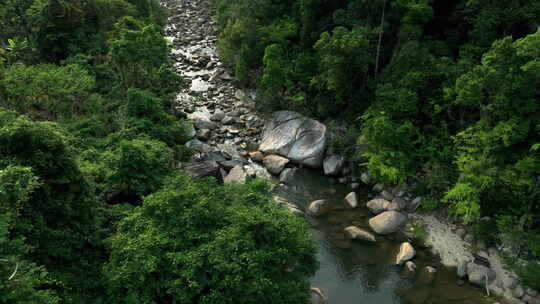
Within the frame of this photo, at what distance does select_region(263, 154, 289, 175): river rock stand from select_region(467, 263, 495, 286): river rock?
1104 centimetres

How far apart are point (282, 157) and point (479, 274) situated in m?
12.1

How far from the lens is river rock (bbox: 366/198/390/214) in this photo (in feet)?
63.0

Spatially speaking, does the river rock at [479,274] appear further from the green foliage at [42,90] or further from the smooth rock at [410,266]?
the green foliage at [42,90]

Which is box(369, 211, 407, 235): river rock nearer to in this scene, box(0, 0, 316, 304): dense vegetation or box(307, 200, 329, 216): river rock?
box(307, 200, 329, 216): river rock

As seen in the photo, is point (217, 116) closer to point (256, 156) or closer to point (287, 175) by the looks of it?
point (256, 156)

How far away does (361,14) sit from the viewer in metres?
23.9

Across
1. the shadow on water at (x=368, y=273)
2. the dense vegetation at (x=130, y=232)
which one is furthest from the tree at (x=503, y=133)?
the dense vegetation at (x=130, y=232)

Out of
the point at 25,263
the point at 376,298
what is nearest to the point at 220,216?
the point at 25,263

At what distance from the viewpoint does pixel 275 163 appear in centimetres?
2270

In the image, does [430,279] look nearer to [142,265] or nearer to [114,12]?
[142,265]

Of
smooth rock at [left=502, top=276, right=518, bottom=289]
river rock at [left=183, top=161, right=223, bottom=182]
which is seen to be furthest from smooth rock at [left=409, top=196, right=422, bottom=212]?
river rock at [left=183, top=161, right=223, bottom=182]

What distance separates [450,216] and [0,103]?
2226 centimetres

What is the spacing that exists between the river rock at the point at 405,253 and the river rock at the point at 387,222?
45.6 inches

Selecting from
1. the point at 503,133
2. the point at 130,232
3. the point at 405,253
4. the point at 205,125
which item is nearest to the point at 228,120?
the point at 205,125
